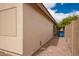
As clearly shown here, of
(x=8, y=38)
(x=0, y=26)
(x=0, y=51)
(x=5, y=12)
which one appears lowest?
(x=0, y=51)

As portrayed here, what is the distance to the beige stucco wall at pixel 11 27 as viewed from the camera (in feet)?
16.1

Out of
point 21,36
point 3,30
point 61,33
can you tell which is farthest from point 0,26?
point 61,33

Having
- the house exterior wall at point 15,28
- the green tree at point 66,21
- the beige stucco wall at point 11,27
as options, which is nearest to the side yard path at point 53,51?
the house exterior wall at point 15,28

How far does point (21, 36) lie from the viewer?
486cm

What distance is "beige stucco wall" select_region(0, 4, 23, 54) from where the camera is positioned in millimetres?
4914

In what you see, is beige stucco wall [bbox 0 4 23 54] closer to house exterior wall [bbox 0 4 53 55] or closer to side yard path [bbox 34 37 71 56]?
house exterior wall [bbox 0 4 53 55]

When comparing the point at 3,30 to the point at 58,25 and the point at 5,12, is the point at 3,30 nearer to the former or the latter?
the point at 5,12

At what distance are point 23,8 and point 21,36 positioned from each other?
1020mm

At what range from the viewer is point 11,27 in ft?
17.9

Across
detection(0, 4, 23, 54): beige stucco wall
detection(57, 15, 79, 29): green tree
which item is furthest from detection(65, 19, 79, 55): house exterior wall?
detection(57, 15, 79, 29): green tree

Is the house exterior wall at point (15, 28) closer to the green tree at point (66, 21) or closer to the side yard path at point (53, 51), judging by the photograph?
the side yard path at point (53, 51)

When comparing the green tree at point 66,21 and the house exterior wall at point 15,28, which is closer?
the house exterior wall at point 15,28

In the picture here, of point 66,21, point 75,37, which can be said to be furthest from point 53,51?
point 66,21

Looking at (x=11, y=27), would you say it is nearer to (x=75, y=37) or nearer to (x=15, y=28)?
(x=15, y=28)
